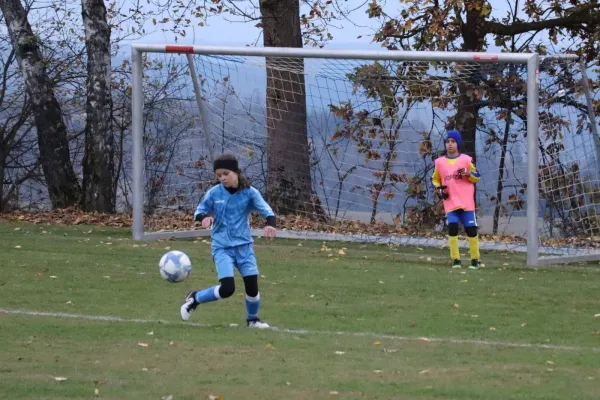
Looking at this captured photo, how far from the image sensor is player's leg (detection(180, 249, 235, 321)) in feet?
31.0

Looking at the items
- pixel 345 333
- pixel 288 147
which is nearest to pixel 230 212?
pixel 345 333

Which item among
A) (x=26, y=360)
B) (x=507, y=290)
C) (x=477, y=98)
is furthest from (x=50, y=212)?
(x=26, y=360)

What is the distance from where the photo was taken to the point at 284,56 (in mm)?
15758

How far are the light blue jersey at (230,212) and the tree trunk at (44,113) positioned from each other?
12377 millimetres

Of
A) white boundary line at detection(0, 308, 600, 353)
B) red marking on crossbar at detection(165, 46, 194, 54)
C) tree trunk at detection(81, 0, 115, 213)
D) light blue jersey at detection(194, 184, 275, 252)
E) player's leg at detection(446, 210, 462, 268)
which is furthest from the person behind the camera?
tree trunk at detection(81, 0, 115, 213)

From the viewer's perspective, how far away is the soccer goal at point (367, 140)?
612 inches

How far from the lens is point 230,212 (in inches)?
378

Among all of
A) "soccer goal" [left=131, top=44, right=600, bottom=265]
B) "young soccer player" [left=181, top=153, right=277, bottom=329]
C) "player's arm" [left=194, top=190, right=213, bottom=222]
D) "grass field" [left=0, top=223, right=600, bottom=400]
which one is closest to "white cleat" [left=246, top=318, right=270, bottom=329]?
"young soccer player" [left=181, top=153, right=277, bottom=329]

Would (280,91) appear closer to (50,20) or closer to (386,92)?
(386,92)

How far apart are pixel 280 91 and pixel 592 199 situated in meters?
5.03

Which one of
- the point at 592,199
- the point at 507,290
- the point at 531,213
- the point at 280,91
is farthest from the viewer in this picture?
the point at 280,91

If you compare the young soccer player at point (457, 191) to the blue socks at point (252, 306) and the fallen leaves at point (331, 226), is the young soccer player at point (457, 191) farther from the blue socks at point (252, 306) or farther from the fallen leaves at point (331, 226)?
the blue socks at point (252, 306)

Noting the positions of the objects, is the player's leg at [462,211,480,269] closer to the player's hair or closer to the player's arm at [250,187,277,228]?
the player's arm at [250,187,277,228]

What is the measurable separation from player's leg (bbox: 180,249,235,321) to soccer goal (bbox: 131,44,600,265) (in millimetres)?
6049
